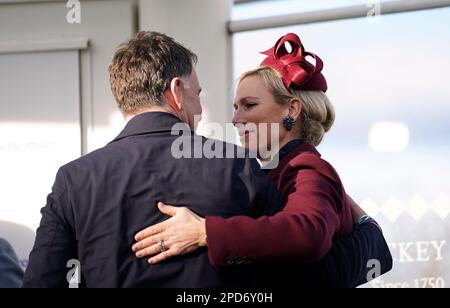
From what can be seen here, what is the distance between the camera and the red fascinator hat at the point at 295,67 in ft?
9.05

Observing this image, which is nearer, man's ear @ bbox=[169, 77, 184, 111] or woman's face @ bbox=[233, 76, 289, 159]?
man's ear @ bbox=[169, 77, 184, 111]

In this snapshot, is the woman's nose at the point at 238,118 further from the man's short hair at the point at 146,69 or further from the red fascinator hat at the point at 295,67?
the man's short hair at the point at 146,69

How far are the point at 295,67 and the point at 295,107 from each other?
0.43 ft

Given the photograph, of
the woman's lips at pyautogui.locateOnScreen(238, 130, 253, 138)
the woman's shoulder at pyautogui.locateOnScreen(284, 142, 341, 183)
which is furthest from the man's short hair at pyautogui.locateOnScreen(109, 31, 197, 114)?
the woman's lips at pyautogui.locateOnScreen(238, 130, 253, 138)

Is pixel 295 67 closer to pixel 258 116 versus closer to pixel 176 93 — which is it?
pixel 258 116

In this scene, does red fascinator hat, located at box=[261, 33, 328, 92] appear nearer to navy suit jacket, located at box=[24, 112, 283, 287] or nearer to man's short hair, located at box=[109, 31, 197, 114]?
man's short hair, located at box=[109, 31, 197, 114]

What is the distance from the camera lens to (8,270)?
7.90 feet

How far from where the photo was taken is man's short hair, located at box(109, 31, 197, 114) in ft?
7.29

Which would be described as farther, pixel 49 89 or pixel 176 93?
pixel 49 89

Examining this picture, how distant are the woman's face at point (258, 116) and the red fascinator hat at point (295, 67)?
0.08 metres

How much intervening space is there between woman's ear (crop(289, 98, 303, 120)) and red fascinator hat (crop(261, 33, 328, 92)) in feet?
0.16

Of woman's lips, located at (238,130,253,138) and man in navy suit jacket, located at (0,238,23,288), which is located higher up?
woman's lips, located at (238,130,253,138)

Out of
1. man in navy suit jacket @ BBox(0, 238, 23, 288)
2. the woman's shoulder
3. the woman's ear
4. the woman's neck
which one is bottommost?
man in navy suit jacket @ BBox(0, 238, 23, 288)

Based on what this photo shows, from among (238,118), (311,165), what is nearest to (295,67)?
(238,118)
